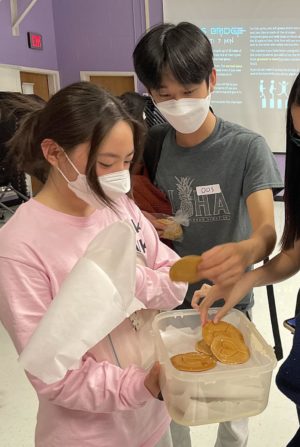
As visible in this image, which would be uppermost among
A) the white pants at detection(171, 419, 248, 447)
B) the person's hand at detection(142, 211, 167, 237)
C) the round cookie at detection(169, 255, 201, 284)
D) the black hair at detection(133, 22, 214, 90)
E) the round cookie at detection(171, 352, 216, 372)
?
the black hair at detection(133, 22, 214, 90)

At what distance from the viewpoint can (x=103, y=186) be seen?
0.93 meters

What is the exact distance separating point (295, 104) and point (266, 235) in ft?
1.01

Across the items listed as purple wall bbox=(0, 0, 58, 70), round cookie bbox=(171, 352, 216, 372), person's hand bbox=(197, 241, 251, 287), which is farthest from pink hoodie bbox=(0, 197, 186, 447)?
purple wall bbox=(0, 0, 58, 70)

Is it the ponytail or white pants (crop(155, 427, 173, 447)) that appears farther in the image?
white pants (crop(155, 427, 173, 447))

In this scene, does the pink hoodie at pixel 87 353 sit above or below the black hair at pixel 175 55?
below

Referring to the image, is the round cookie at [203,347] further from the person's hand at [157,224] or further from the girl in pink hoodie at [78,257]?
the person's hand at [157,224]

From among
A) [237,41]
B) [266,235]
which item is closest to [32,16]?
[237,41]

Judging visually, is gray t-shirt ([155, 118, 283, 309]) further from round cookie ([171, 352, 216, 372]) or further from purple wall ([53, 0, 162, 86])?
purple wall ([53, 0, 162, 86])

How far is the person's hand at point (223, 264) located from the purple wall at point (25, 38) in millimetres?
5069

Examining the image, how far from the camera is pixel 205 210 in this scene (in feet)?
4.01

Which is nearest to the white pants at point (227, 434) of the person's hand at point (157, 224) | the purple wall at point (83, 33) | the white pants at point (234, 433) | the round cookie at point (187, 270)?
the white pants at point (234, 433)

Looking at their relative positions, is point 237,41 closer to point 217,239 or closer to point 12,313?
point 217,239

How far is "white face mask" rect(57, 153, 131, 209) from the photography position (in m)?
0.90

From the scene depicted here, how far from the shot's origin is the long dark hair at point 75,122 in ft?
2.83
